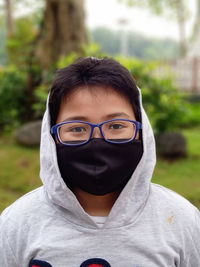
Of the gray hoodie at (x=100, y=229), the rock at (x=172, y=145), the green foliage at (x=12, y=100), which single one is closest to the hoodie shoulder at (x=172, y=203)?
the gray hoodie at (x=100, y=229)

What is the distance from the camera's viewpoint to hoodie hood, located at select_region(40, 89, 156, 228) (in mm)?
1466

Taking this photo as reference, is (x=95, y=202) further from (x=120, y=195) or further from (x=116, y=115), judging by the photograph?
(x=116, y=115)

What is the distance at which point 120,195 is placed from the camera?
1.51 meters

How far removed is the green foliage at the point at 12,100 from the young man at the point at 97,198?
5925mm

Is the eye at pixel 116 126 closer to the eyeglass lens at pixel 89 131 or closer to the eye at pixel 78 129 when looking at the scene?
the eyeglass lens at pixel 89 131

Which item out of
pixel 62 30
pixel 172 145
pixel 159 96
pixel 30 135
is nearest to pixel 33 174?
pixel 30 135

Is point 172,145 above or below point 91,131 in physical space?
below

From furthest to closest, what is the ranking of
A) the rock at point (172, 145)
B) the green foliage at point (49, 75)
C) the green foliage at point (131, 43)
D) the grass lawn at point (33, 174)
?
the green foliage at point (131, 43), the green foliage at point (49, 75), the rock at point (172, 145), the grass lawn at point (33, 174)

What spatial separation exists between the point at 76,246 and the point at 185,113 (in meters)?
4.90

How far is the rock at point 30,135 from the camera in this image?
20.7ft

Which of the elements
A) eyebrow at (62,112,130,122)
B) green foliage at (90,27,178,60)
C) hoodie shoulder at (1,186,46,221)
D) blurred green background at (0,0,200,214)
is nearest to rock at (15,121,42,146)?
blurred green background at (0,0,200,214)

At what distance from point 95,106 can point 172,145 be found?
4.38 metres

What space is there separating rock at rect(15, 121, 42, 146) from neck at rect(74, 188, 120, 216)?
15.9ft

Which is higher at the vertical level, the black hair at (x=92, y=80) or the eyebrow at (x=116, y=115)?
the black hair at (x=92, y=80)
